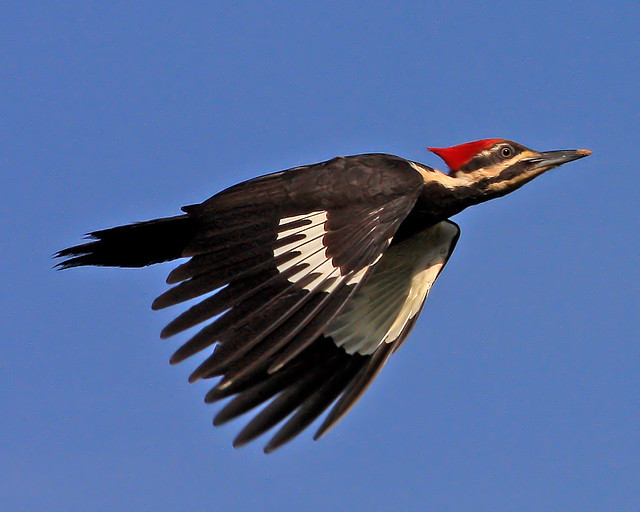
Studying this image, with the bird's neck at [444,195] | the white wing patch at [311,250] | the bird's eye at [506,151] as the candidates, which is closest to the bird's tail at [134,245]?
the white wing patch at [311,250]

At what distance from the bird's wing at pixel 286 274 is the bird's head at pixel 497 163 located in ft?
2.34

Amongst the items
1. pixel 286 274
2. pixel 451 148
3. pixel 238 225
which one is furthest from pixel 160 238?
pixel 451 148

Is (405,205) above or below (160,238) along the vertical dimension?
below

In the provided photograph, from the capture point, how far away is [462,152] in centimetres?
814

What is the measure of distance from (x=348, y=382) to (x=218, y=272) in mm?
1491

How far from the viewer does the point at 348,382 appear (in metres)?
7.92

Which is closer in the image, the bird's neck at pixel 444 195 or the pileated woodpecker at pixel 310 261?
the pileated woodpecker at pixel 310 261

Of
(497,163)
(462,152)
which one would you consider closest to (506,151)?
(497,163)

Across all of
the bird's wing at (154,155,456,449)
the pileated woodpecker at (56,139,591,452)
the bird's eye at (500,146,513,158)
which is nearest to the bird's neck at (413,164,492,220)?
the pileated woodpecker at (56,139,591,452)

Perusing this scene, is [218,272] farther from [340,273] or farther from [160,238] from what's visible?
[160,238]

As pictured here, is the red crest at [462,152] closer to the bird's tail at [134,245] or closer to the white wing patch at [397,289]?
the white wing patch at [397,289]

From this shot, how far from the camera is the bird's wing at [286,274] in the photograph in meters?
6.57

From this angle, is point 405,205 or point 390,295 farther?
point 390,295

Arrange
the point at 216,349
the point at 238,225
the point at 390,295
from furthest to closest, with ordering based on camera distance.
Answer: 1. the point at 390,295
2. the point at 238,225
3. the point at 216,349
